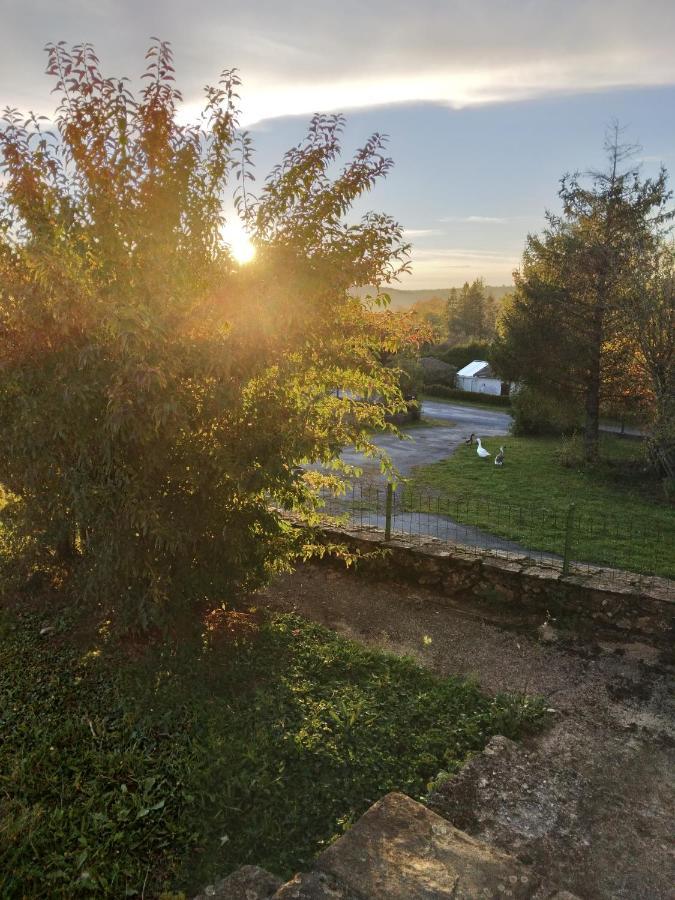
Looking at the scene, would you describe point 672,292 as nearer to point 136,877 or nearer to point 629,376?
point 629,376

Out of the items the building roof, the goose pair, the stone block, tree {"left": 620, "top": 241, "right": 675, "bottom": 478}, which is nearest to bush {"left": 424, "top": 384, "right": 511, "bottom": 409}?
the building roof

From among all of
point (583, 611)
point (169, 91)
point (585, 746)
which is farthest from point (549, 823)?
point (169, 91)

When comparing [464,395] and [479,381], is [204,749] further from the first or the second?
[479,381]

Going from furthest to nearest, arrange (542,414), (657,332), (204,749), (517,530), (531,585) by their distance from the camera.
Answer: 1. (542,414)
2. (657,332)
3. (517,530)
4. (531,585)
5. (204,749)

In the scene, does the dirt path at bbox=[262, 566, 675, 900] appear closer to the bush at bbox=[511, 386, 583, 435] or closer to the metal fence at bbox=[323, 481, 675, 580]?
the metal fence at bbox=[323, 481, 675, 580]

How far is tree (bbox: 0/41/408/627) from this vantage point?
451cm

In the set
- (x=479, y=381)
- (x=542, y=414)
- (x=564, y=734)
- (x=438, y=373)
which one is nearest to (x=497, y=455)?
(x=542, y=414)

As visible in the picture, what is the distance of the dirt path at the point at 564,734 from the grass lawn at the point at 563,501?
2994mm

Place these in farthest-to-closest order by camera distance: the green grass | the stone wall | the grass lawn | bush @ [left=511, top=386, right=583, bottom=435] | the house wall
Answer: the house wall < bush @ [left=511, top=386, right=583, bottom=435] < the grass lawn < the stone wall < the green grass

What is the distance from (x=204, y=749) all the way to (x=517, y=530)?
7383mm

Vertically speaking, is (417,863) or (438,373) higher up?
(438,373)

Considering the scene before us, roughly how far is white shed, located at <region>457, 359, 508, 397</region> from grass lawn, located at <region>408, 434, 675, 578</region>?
66.9ft

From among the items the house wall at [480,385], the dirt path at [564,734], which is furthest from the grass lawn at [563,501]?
the house wall at [480,385]

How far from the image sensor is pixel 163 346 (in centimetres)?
442
